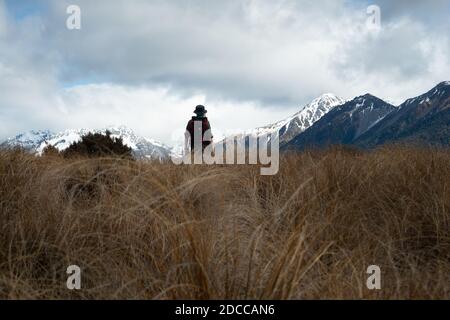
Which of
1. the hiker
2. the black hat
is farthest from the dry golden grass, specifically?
the black hat

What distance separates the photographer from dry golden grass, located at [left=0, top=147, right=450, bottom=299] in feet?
8.11

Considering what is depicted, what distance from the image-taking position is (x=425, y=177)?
4699 mm

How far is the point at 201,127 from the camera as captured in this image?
10.6 metres

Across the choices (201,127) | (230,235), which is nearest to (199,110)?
(201,127)

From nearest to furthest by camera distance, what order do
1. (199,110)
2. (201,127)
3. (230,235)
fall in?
1. (230,235)
2. (201,127)
3. (199,110)

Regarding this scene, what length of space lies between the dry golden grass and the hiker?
5106 millimetres

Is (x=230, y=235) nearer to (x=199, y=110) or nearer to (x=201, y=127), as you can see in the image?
(x=201, y=127)

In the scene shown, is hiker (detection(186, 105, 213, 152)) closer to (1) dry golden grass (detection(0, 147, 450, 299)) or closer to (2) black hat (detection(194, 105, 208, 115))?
(2) black hat (detection(194, 105, 208, 115))

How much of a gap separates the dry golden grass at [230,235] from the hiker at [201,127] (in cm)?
511

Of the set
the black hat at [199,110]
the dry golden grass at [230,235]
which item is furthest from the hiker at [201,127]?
the dry golden grass at [230,235]

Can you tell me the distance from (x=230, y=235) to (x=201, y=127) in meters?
7.49
